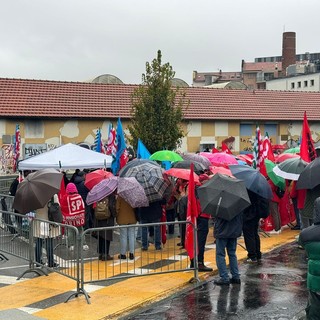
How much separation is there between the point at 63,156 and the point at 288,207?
6.08 metres

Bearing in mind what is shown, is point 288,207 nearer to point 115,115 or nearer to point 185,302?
point 185,302

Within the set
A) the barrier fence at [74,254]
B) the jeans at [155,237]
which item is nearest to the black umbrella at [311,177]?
the barrier fence at [74,254]

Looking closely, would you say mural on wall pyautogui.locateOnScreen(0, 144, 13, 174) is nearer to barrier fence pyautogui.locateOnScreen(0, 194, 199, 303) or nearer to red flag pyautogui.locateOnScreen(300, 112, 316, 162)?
barrier fence pyautogui.locateOnScreen(0, 194, 199, 303)

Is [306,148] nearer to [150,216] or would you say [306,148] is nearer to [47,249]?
[150,216]

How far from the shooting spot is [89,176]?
40.9 feet

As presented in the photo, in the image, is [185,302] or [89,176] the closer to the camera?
[185,302]

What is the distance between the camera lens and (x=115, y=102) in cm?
2969

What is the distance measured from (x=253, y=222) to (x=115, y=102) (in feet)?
65.1

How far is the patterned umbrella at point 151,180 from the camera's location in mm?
11117

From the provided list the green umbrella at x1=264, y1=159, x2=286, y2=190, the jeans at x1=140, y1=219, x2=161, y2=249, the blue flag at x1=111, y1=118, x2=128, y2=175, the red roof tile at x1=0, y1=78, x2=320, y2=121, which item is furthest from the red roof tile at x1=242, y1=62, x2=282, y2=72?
the jeans at x1=140, y1=219, x2=161, y2=249

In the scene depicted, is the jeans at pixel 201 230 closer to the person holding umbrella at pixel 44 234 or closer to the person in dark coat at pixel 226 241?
the person in dark coat at pixel 226 241

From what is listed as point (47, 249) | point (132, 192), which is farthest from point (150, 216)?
point (47, 249)

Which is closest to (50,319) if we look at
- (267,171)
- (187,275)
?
(187,275)

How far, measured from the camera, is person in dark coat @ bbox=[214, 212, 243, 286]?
356 inches
